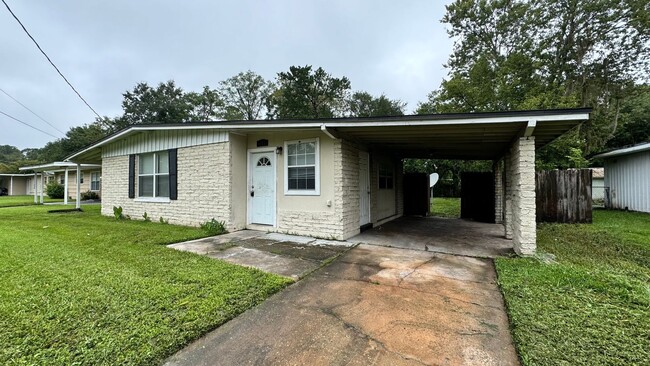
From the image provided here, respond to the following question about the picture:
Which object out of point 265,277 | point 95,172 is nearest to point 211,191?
point 265,277

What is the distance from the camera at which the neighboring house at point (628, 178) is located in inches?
365

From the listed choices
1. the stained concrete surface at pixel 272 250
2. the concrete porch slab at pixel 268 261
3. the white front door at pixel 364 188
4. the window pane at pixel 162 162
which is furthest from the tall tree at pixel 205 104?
the concrete porch slab at pixel 268 261

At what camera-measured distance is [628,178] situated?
1014 cm

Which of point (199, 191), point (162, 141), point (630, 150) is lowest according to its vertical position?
point (199, 191)

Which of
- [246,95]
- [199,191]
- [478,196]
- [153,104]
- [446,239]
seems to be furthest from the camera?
[153,104]

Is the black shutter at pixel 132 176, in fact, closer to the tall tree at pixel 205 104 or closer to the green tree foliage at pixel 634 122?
the tall tree at pixel 205 104

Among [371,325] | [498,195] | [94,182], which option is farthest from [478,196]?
[94,182]

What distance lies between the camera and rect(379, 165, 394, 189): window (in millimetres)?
8766

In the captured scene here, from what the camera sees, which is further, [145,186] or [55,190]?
[55,190]

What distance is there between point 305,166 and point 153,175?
5302 mm

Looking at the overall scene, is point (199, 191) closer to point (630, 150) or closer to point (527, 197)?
point (527, 197)

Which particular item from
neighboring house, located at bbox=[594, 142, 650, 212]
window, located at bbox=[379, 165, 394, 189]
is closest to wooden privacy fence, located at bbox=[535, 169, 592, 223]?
neighboring house, located at bbox=[594, 142, 650, 212]

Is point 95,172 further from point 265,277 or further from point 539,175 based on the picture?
point 539,175

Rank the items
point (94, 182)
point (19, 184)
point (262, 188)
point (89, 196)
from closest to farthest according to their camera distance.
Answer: point (262, 188) → point (89, 196) → point (94, 182) → point (19, 184)
